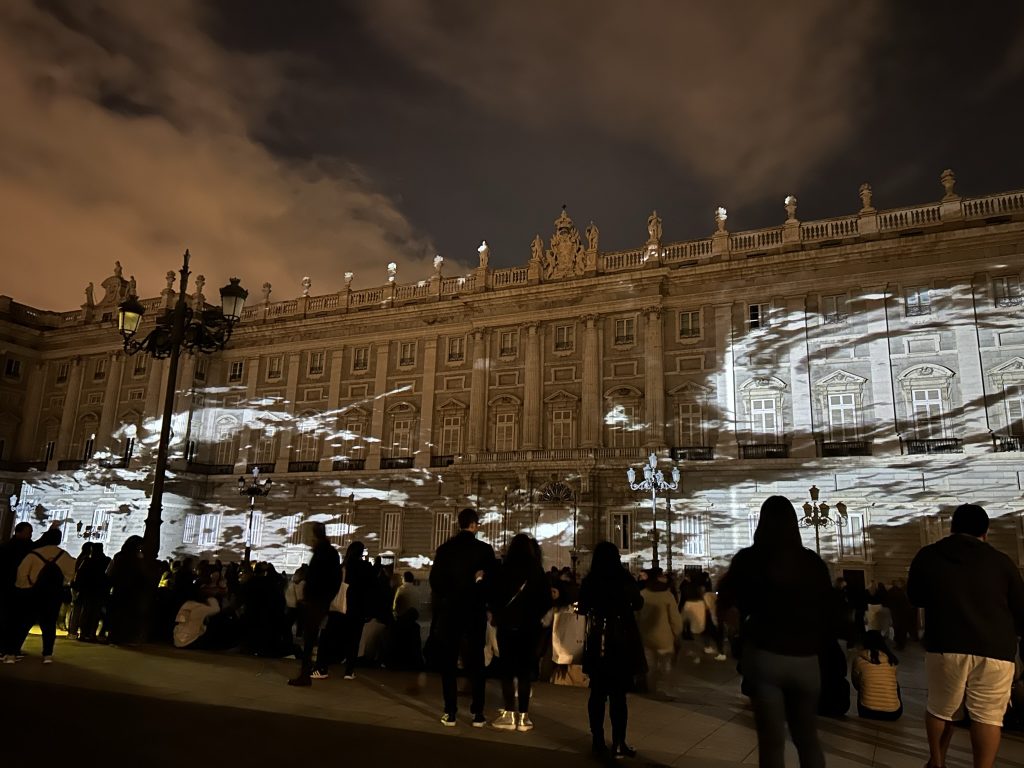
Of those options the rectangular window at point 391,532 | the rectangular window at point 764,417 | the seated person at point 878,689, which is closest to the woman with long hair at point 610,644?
the seated person at point 878,689

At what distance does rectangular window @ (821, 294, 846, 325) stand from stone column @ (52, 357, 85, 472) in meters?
39.3

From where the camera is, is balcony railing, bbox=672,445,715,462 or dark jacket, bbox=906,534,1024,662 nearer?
dark jacket, bbox=906,534,1024,662

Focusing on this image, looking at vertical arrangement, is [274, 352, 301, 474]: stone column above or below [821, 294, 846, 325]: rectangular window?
below

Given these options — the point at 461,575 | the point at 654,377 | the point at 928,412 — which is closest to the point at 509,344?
the point at 654,377

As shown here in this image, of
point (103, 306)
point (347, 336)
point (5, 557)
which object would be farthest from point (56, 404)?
point (5, 557)

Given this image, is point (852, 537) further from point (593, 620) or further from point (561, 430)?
point (593, 620)

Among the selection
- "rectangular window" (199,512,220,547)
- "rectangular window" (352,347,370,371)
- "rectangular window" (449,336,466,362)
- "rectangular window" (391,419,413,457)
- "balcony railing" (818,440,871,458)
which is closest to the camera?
"balcony railing" (818,440,871,458)

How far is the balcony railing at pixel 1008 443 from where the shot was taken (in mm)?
24139

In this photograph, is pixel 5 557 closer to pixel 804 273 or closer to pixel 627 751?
pixel 627 751

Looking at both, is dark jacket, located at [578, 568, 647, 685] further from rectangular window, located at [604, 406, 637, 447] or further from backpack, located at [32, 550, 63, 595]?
rectangular window, located at [604, 406, 637, 447]

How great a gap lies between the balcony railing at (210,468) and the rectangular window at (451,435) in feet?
40.2

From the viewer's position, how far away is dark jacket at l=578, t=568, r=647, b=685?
599cm

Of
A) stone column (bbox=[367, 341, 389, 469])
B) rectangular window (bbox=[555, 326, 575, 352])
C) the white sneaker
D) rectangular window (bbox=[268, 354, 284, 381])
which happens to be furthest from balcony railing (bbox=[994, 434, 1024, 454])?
rectangular window (bbox=[268, 354, 284, 381])

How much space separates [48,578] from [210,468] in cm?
3110
